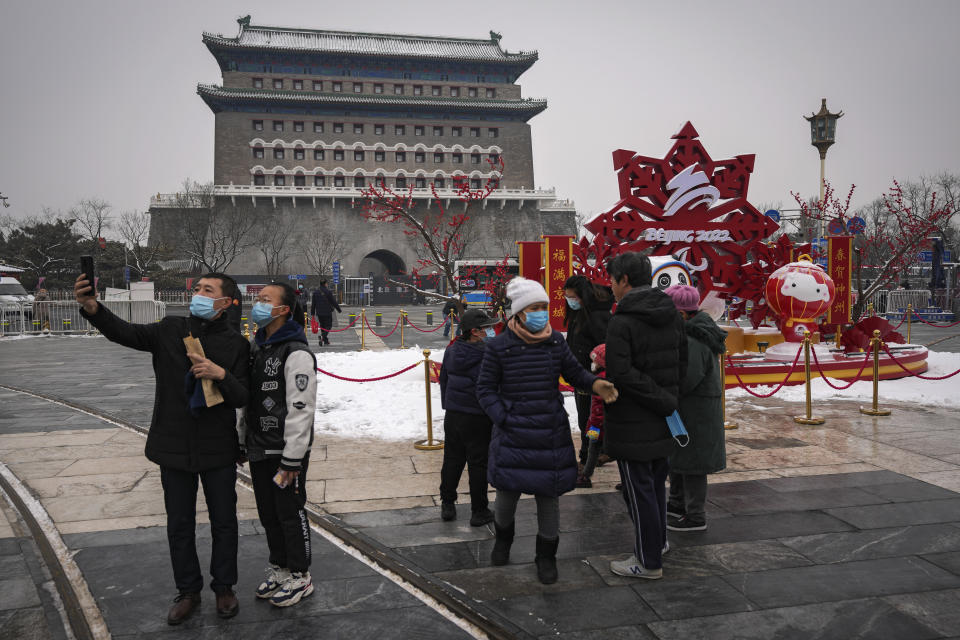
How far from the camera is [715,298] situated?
10.2 metres

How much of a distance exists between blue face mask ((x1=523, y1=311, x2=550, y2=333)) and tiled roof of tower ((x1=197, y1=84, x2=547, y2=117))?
169 ft

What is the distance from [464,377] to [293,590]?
5.40ft

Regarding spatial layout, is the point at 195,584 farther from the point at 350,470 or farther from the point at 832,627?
the point at 832,627

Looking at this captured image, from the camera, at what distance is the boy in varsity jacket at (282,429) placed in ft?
10.1

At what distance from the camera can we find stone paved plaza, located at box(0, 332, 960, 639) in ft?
10.0

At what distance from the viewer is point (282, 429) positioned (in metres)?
3.15

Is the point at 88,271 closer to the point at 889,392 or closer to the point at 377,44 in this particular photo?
the point at 889,392

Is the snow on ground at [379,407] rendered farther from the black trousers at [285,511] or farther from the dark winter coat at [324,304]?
the dark winter coat at [324,304]

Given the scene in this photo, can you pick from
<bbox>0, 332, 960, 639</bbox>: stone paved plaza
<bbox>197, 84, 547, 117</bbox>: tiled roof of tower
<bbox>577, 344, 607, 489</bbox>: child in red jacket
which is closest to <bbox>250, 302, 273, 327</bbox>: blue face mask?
<bbox>0, 332, 960, 639</bbox>: stone paved plaza

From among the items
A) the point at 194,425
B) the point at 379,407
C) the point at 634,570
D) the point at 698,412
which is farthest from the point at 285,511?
the point at 379,407

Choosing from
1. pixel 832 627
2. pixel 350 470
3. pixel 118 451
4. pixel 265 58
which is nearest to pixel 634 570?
pixel 832 627

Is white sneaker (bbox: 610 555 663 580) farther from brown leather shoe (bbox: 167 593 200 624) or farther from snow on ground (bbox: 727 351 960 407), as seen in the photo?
snow on ground (bbox: 727 351 960 407)

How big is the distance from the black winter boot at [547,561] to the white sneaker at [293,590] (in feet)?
3.86

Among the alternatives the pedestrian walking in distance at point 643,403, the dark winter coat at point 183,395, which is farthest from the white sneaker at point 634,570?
the dark winter coat at point 183,395
